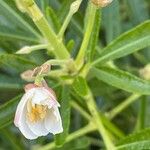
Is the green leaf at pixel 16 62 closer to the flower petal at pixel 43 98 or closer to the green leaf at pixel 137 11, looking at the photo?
the flower petal at pixel 43 98

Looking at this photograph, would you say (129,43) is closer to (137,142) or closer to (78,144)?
(137,142)

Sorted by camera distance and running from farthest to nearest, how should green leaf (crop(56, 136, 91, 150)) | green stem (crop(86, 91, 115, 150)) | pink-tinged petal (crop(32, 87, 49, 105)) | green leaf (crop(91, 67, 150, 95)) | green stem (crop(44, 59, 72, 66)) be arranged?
green leaf (crop(56, 136, 91, 150)) < green stem (crop(86, 91, 115, 150)) < green leaf (crop(91, 67, 150, 95)) < green stem (crop(44, 59, 72, 66)) < pink-tinged petal (crop(32, 87, 49, 105))

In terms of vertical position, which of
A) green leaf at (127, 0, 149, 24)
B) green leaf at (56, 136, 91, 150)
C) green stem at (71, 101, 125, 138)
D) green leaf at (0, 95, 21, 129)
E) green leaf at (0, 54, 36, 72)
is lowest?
green leaf at (56, 136, 91, 150)

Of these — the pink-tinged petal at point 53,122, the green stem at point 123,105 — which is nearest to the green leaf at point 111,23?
the green stem at point 123,105

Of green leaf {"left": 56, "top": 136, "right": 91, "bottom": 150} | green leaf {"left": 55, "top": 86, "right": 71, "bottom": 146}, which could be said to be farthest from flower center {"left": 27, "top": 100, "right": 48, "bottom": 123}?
green leaf {"left": 56, "top": 136, "right": 91, "bottom": 150}

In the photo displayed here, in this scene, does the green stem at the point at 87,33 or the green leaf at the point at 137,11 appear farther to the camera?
the green leaf at the point at 137,11

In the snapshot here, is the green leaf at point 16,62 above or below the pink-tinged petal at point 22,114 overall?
below

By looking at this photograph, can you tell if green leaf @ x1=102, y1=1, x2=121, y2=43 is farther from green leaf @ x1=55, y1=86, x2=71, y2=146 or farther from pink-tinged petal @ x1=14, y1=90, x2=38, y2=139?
pink-tinged petal @ x1=14, y1=90, x2=38, y2=139
